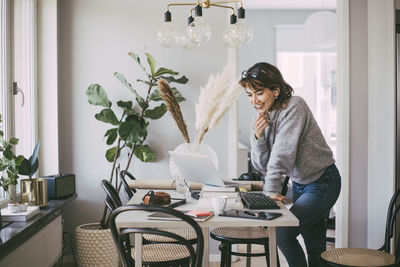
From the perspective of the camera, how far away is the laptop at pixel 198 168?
2.20m

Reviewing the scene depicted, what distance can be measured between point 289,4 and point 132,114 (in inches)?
181

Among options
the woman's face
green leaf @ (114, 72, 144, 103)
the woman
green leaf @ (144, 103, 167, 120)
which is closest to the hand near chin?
the woman

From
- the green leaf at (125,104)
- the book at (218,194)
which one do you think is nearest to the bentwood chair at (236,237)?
the book at (218,194)

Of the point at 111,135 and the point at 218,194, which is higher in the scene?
the point at 111,135

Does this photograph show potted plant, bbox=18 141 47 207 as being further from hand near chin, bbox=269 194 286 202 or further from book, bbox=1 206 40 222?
hand near chin, bbox=269 194 286 202

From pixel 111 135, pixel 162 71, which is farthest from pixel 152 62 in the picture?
pixel 111 135

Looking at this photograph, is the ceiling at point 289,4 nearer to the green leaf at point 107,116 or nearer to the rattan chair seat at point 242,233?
the green leaf at point 107,116

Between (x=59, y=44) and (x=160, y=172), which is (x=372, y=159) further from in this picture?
(x=59, y=44)

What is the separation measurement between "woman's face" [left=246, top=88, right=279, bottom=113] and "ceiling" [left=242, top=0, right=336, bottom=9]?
512 centimetres

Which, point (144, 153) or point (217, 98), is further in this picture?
point (144, 153)

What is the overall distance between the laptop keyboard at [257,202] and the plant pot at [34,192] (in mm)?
A: 1370

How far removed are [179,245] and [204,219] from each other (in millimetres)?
550

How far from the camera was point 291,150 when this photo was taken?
2199 mm

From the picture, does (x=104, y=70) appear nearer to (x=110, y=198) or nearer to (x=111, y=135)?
(x=111, y=135)
